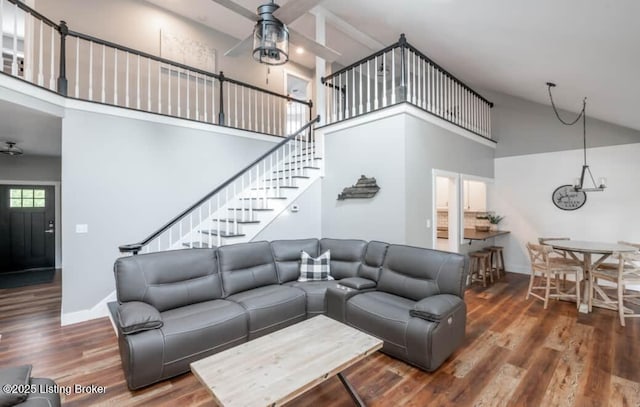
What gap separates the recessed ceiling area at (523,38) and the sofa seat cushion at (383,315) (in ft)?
10.3

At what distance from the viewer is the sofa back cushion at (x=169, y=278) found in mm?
2756

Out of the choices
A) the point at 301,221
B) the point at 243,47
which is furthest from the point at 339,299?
the point at 243,47

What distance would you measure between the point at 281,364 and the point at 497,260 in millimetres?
5611

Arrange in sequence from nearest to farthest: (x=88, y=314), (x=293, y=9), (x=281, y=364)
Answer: (x=281, y=364) → (x=293, y=9) → (x=88, y=314)

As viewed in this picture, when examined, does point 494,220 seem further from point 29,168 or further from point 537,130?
point 29,168

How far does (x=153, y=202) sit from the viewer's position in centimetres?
456

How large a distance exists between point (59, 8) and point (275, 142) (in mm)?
4180

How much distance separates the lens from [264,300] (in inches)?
123

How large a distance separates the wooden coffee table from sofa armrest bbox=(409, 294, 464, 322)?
0.66 meters

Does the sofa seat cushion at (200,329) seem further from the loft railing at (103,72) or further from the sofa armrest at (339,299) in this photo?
the loft railing at (103,72)

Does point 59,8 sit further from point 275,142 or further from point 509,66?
point 509,66

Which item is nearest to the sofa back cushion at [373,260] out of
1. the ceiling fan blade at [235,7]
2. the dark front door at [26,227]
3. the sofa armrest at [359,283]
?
the sofa armrest at [359,283]

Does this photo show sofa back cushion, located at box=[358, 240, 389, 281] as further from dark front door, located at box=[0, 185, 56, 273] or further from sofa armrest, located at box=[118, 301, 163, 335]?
dark front door, located at box=[0, 185, 56, 273]

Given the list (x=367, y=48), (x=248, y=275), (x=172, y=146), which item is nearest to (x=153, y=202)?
(x=172, y=146)
